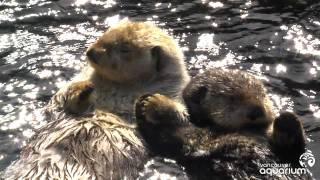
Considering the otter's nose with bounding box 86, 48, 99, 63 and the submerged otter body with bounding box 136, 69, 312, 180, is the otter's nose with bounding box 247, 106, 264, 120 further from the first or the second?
the otter's nose with bounding box 86, 48, 99, 63

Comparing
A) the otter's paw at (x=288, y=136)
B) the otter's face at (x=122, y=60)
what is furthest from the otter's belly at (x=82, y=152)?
the otter's paw at (x=288, y=136)

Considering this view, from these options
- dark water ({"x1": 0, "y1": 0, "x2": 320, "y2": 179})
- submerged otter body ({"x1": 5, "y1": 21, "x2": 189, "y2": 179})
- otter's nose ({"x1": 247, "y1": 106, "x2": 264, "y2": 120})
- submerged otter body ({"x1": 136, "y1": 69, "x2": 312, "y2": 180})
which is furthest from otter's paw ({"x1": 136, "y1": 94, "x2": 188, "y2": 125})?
dark water ({"x1": 0, "y1": 0, "x2": 320, "y2": 179})

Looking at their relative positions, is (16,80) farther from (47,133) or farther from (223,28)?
(223,28)

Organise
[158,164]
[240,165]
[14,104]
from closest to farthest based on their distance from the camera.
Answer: [240,165] < [158,164] < [14,104]

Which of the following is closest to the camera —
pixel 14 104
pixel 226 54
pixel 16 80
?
pixel 14 104

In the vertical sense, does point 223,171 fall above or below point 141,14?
below

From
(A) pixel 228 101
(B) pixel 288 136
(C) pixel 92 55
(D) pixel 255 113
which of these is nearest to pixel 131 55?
(C) pixel 92 55

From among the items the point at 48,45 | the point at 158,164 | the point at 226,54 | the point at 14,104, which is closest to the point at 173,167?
the point at 158,164

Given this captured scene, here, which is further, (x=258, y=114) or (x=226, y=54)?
(x=226, y=54)
